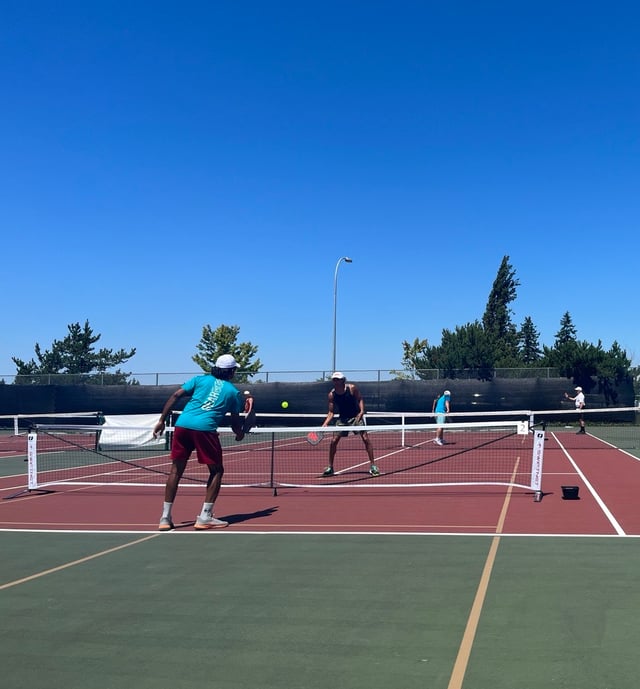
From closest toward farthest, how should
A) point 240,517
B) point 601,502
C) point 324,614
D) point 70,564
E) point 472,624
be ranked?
point 472,624
point 324,614
point 70,564
point 240,517
point 601,502

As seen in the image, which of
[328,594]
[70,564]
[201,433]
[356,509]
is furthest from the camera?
[356,509]

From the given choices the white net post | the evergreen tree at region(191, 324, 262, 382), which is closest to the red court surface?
the white net post

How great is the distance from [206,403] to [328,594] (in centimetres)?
321

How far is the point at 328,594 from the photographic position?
548 cm

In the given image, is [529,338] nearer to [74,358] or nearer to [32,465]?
[74,358]

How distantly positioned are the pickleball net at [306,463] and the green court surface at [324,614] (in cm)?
382

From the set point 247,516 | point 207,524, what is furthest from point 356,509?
point 207,524

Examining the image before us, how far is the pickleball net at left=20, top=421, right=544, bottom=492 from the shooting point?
11.7 m

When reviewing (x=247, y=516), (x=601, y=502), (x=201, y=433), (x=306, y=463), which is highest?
(x=201, y=433)

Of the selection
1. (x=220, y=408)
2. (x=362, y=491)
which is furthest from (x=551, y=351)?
(x=220, y=408)

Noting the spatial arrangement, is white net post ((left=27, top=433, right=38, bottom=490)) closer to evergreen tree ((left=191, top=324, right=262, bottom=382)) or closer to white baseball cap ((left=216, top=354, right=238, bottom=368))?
white baseball cap ((left=216, top=354, right=238, bottom=368))

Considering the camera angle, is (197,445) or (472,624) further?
(197,445)

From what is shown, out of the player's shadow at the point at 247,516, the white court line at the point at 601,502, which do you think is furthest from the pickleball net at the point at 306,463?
the player's shadow at the point at 247,516

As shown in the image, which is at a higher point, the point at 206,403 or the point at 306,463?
the point at 206,403
